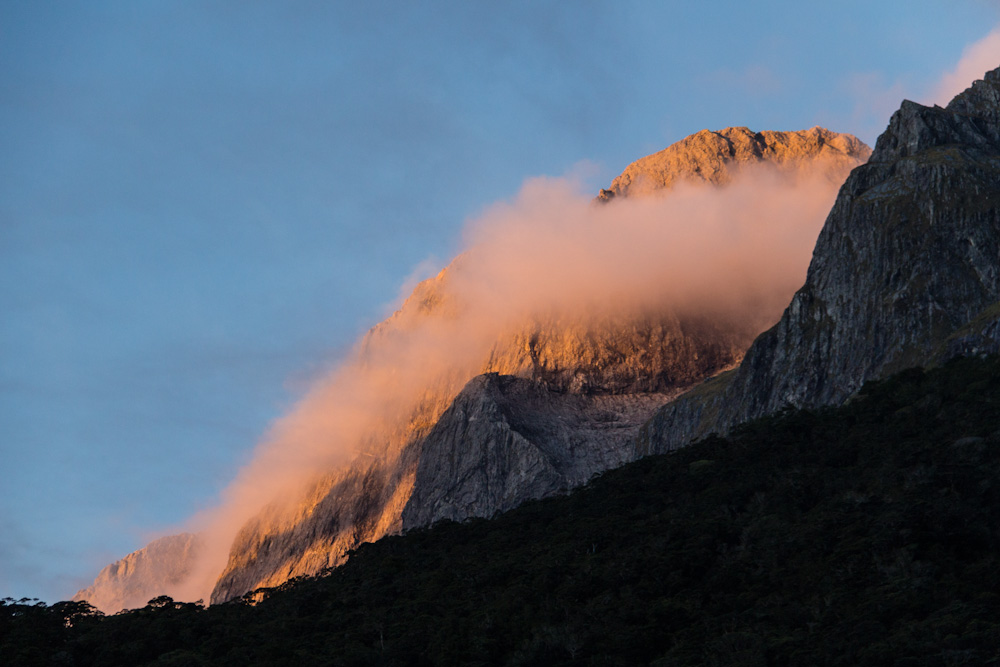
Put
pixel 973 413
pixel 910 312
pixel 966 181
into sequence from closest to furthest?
1. pixel 973 413
2. pixel 910 312
3. pixel 966 181

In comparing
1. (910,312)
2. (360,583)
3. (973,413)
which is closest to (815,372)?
(910,312)

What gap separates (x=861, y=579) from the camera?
96375 millimetres

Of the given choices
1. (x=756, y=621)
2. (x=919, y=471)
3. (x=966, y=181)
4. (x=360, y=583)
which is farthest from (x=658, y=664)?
(x=966, y=181)

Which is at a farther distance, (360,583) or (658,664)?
(360,583)

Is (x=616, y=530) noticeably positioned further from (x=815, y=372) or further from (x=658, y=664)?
(x=815, y=372)

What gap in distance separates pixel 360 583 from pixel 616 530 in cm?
3205

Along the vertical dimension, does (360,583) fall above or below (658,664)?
above

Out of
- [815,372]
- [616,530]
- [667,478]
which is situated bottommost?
[616,530]

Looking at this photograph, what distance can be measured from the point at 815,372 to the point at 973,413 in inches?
2728

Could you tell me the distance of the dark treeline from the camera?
88250 millimetres

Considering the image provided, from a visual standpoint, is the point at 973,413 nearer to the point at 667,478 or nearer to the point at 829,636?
the point at 667,478

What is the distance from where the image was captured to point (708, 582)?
107 metres

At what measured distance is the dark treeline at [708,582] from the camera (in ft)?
290

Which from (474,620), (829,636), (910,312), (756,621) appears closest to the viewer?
(829,636)
